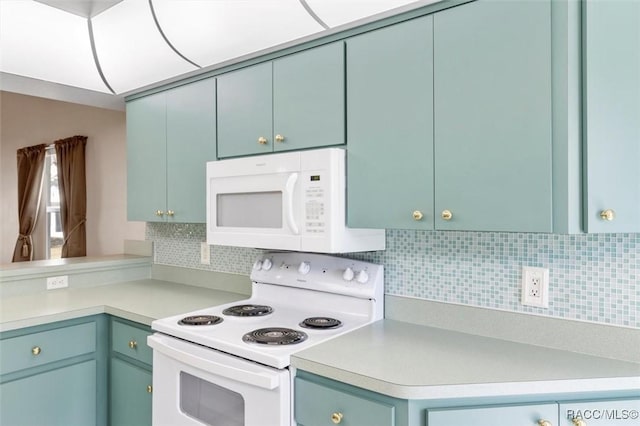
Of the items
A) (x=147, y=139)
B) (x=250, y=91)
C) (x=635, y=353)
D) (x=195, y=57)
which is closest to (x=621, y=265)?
(x=635, y=353)

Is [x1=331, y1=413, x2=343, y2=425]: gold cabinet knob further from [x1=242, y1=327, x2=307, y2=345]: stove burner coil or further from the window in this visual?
the window

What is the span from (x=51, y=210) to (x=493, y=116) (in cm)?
A: 520

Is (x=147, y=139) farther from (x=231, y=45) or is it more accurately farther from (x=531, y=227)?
(x=531, y=227)

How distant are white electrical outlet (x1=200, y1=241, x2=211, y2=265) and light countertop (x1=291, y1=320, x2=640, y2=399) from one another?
49.8 inches

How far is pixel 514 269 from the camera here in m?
Answer: 1.59

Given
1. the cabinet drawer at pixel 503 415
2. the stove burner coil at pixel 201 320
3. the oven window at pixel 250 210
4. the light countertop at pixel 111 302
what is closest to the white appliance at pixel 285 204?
the oven window at pixel 250 210

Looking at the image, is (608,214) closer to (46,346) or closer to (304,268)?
(304,268)

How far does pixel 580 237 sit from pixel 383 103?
31.6 inches

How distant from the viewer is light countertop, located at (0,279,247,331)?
1.94 meters

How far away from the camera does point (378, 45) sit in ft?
5.14

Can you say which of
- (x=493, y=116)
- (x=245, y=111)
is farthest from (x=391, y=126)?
(x=245, y=111)

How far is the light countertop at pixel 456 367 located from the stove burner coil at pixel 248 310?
1.48ft

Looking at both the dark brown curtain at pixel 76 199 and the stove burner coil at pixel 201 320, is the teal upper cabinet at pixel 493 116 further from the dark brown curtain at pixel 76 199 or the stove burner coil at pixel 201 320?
the dark brown curtain at pixel 76 199

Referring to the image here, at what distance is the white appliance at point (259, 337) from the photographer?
1413mm
